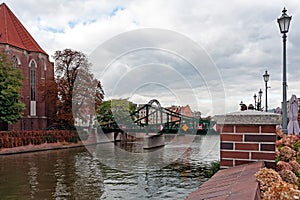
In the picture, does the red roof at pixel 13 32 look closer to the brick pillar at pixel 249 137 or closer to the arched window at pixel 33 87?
the arched window at pixel 33 87

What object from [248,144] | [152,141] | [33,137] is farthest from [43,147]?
[248,144]

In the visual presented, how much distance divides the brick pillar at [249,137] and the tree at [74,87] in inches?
1015

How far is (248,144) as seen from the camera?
7.64ft

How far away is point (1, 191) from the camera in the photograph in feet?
29.7

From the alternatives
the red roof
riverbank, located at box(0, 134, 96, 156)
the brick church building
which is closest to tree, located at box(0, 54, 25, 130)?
riverbank, located at box(0, 134, 96, 156)

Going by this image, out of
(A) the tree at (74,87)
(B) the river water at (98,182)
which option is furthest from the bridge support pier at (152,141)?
(B) the river water at (98,182)

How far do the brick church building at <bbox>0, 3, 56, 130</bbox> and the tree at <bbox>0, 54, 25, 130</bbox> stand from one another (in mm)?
6084

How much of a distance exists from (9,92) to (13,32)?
41.9 feet

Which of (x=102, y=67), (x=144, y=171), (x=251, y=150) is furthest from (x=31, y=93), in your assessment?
(x=251, y=150)

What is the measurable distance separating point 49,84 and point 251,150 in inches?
1145

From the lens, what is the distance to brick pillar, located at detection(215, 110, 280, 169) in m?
2.28

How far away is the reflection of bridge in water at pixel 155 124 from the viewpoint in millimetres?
22891

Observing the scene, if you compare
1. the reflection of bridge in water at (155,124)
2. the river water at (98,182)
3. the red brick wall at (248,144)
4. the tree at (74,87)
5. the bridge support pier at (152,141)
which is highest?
the tree at (74,87)

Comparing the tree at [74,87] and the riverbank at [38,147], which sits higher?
the tree at [74,87]
